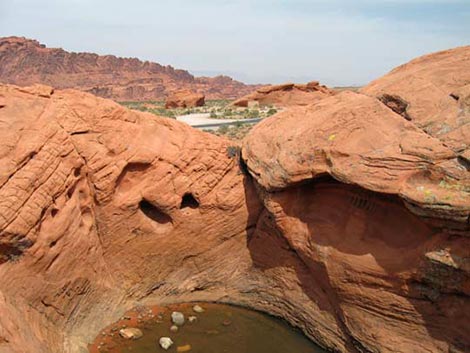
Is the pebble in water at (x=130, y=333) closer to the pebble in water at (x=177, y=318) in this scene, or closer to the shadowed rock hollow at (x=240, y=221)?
the shadowed rock hollow at (x=240, y=221)

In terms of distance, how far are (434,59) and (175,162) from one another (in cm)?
504

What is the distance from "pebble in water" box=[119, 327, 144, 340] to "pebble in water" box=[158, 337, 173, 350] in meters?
0.39

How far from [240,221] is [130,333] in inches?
110

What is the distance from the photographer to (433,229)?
5.85 meters

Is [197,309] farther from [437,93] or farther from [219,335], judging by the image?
[437,93]

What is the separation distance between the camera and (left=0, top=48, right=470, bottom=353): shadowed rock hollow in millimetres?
5891

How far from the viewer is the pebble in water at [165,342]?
23.3 feet

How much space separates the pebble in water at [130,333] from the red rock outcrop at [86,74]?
257 ft

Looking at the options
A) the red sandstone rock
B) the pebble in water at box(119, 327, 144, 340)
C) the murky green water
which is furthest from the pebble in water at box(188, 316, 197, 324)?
the red sandstone rock

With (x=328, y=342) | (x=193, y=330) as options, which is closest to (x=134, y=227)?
(x=193, y=330)

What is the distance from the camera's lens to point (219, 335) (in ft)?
24.8

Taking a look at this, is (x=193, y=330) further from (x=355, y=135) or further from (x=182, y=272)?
(x=355, y=135)

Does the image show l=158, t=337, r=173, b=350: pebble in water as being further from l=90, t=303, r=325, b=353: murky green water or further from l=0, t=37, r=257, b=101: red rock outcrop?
l=0, t=37, r=257, b=101: red rock outcrop

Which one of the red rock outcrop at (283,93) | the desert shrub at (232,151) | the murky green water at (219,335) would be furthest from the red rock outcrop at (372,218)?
the red rock outcrop at (283,93)
